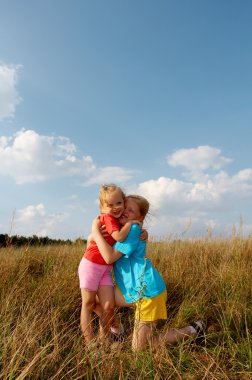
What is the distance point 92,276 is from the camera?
3.20m

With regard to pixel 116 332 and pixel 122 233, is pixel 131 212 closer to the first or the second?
pixel 122 233

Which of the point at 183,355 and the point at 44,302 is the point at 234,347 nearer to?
the point at 183,355

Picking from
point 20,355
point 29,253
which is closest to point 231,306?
point 20,355

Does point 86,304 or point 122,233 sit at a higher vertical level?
point 122,233

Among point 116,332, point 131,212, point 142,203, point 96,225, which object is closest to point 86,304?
point 116,332

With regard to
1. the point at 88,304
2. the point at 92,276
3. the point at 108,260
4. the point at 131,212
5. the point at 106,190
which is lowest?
the point at 88,304

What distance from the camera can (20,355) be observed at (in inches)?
79.7

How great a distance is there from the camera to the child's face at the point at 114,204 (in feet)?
10.4

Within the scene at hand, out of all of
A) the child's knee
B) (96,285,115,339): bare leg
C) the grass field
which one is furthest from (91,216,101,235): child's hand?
the grass field

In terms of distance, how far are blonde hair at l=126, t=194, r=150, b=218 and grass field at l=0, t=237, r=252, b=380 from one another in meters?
0.99

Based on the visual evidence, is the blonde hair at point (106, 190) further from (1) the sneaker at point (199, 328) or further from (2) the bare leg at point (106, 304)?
(1) the sneaker at point (199, 328)

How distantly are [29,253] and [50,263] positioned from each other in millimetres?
320

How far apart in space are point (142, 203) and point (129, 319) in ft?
3.50

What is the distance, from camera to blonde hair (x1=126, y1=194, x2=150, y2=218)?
3252 millimetres
